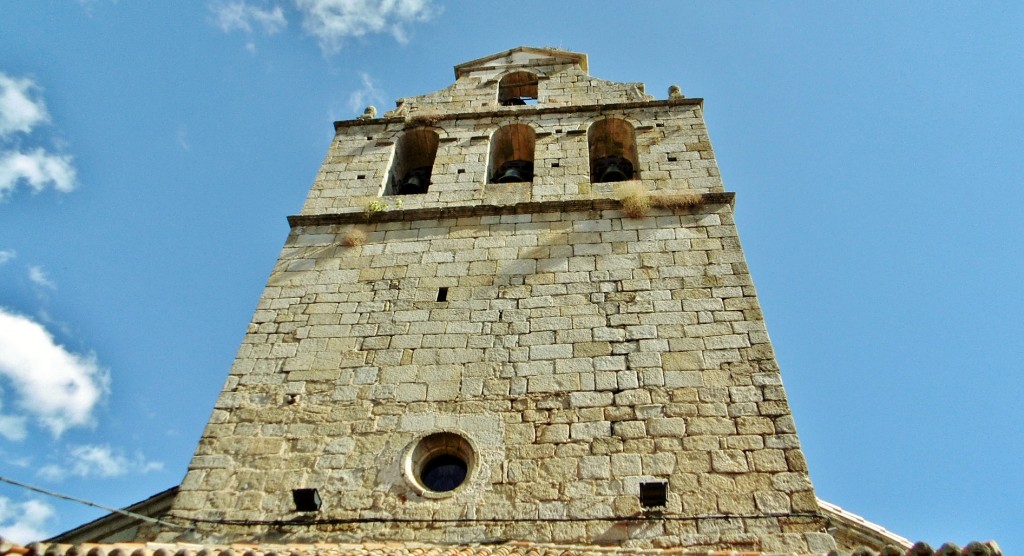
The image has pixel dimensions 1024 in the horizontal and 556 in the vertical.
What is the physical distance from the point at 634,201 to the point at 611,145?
236 centimetres

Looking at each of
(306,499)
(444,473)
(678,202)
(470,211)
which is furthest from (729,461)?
(470,211)

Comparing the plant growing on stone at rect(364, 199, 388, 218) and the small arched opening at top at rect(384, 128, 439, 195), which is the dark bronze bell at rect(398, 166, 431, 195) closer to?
the small arched opening at top at rect(384, 128, 439, 195)

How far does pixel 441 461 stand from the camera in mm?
5996

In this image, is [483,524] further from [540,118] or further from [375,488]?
[540,118]

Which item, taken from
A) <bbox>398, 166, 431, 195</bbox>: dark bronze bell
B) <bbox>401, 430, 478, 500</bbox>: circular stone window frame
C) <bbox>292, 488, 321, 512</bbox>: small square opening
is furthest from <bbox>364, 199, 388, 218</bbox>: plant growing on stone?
<bbox>292, 488, 321, 512</bbox>: small square opening

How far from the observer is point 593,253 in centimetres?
763

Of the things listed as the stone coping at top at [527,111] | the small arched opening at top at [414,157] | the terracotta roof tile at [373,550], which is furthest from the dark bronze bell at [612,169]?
the terracotta roof tile at [373,550]

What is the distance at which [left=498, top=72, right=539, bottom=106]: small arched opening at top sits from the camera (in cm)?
1191

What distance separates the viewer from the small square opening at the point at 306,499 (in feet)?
18.2

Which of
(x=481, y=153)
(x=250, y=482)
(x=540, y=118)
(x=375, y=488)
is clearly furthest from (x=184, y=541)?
(x=540, y=118)

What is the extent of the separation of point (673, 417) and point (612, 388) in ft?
1.80

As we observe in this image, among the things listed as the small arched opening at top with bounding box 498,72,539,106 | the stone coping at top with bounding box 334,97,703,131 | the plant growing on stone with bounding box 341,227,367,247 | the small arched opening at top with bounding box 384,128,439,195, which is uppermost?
the small arched opening at top with bounding box 498,72,539,106

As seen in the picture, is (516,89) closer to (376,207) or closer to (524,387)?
(376,207)

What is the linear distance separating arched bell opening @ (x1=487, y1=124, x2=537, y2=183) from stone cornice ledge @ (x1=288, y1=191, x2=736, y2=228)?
1.54 m
